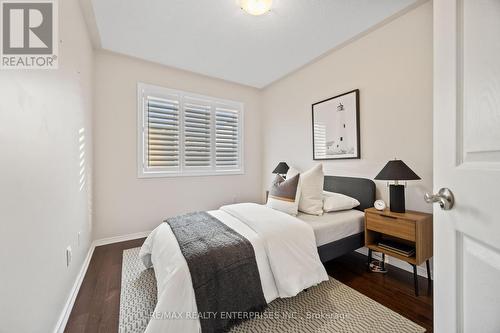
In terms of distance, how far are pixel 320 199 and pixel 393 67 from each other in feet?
5.43

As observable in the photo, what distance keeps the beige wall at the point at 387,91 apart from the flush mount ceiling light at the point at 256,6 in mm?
1305

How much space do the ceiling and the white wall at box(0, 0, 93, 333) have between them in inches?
23.6

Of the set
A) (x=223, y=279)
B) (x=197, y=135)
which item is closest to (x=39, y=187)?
(x=223, y=279)

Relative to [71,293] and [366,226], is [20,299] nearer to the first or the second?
[71,293]

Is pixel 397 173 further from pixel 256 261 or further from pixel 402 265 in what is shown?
pixel 256 261

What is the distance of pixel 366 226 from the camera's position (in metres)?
2.10

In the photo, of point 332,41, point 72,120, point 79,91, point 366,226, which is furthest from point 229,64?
point 366,226

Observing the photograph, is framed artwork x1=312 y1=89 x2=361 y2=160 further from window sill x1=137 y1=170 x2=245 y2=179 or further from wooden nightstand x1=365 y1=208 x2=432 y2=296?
window sill x1=137 y1=170 x2=245 y2=179

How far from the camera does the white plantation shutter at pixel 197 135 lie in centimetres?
354

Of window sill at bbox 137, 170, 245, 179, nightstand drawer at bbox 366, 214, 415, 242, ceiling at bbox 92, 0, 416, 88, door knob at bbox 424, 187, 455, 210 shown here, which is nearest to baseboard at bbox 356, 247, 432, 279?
nightstand drawer at bbox 366, 214, 415, 242

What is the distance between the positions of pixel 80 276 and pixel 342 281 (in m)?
2.54

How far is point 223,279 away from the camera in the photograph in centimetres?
134
